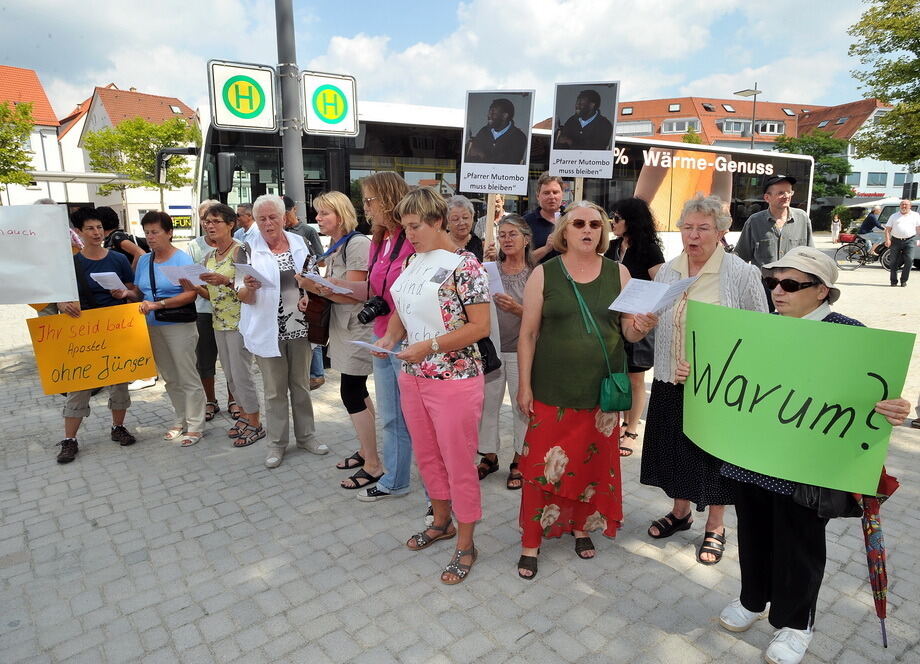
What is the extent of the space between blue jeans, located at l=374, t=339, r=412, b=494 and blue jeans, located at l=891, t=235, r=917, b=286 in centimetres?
1470

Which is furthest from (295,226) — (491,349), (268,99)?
(491,349)

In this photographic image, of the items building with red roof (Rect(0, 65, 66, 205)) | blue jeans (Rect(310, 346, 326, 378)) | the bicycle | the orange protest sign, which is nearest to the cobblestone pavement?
the orange protest sign

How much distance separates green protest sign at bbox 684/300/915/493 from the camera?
6.41ft

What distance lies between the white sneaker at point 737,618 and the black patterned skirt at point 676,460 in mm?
552

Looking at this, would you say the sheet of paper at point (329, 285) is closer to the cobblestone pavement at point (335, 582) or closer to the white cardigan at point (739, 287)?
the cobblestone pavement at point (335, 582)

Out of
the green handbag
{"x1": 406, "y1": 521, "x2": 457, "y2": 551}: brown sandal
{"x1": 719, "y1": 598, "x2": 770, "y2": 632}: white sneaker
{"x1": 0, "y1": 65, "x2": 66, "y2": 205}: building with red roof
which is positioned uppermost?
{"x1": 0, "y1": 65, "x2": 66, "y2": 205}: building with red roof

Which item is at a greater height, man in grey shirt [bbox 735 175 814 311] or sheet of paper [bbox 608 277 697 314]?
man in grey shirt [bbox 735 175 814 311]

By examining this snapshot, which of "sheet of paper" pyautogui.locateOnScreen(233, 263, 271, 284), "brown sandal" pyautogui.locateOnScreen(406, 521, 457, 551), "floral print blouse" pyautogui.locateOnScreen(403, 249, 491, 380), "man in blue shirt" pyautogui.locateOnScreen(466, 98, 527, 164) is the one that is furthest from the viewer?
"man in blue shirt" pyautogui.locateOnScreen(466, 98, 527, 164)

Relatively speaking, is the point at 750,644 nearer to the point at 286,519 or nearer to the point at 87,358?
the point at 286,519

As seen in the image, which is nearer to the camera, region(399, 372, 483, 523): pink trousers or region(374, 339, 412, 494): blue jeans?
region(399, 372, 483, 523): pink trousers

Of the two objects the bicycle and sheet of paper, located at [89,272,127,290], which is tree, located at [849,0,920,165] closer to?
the bicycle

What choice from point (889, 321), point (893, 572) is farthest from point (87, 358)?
point (889, 321)

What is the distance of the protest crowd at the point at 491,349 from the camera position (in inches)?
99.5

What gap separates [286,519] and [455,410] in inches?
63.3
